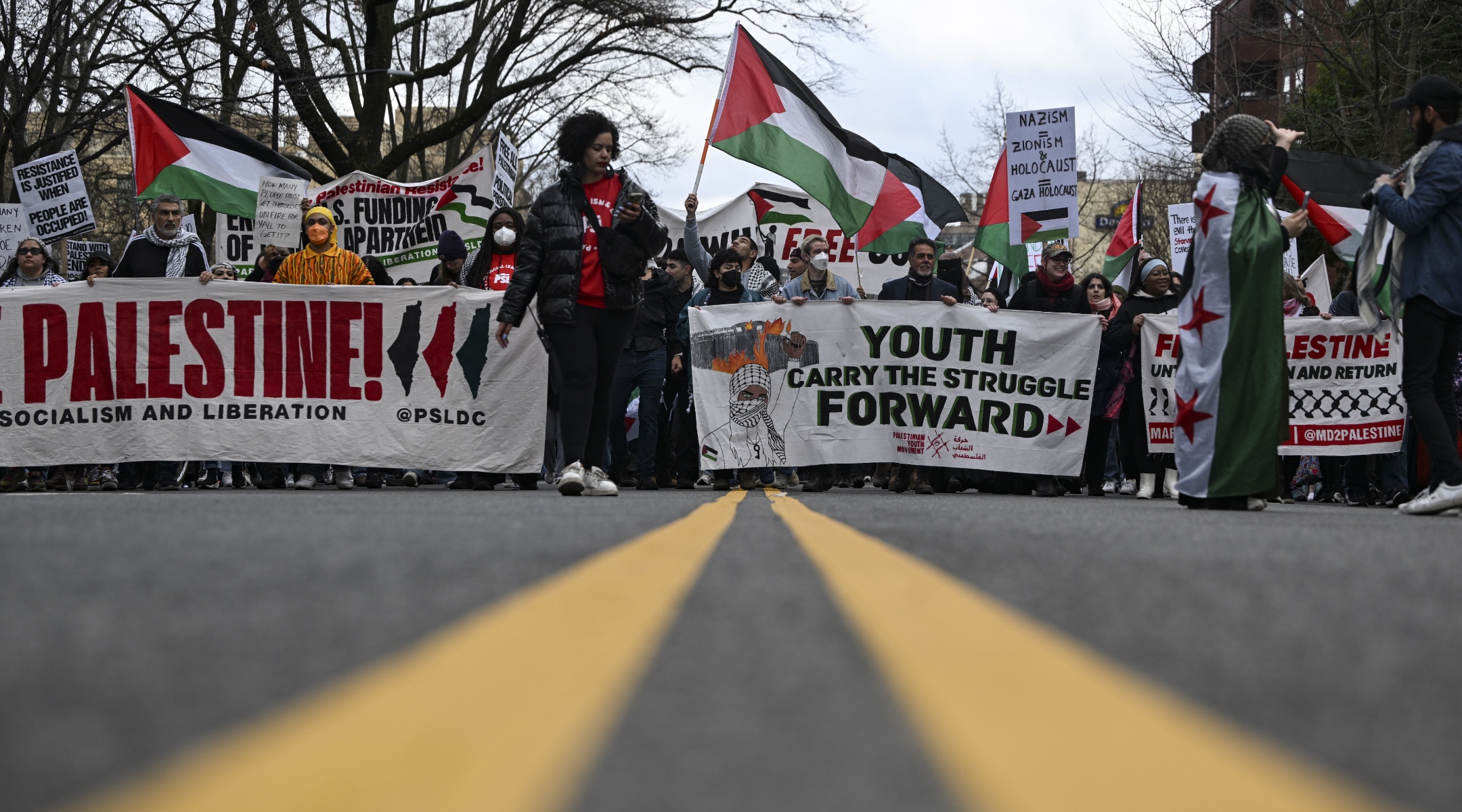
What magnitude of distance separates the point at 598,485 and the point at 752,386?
10.6 feet

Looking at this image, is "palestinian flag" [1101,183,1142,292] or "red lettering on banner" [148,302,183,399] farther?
"palestinian flag" [1101,183,1142,292]

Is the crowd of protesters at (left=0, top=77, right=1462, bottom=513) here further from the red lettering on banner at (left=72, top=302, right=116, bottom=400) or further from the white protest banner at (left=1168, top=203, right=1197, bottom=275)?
the white protest banner at (left=1168, top=203, right=1197, bottom=275)

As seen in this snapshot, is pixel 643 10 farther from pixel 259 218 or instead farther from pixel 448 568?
pixel 448 568

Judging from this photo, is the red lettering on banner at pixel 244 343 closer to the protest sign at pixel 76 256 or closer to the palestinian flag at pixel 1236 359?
the palestinian flag at pixel 1236 359

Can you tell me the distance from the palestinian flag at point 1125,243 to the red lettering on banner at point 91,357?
386 inches

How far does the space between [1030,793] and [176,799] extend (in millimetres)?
790

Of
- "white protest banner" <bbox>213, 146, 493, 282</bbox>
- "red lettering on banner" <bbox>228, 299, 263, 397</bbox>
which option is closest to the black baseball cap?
"red lettering on banner" <bbox>228, 299, 263, 397</bbox>

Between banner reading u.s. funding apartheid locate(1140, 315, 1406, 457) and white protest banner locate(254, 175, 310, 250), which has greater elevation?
white protest banner locate(254, 175, 310, 250)

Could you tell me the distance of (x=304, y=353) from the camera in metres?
10.8

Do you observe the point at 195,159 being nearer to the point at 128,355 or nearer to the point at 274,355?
the point at 128,355

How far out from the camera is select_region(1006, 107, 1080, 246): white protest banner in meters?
13.5

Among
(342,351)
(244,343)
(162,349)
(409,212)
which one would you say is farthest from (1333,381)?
(409,212)

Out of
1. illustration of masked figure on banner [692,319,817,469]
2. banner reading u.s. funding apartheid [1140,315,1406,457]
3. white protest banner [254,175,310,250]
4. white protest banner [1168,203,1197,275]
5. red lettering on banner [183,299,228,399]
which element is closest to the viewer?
red lettering on banner [183,299,228,399]

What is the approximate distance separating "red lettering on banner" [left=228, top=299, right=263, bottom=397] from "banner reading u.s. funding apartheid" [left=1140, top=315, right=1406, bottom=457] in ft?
22.3
